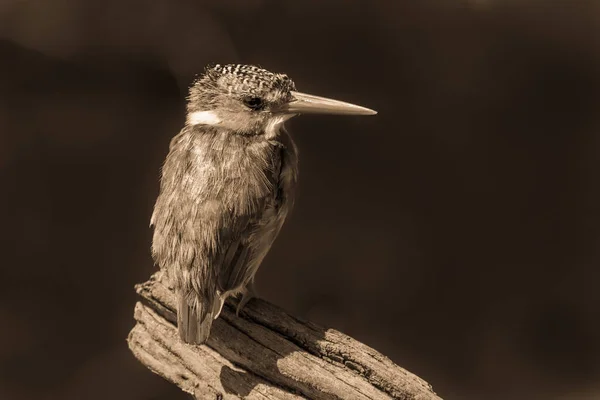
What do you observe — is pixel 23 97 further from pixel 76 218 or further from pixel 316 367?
pixel 316 367

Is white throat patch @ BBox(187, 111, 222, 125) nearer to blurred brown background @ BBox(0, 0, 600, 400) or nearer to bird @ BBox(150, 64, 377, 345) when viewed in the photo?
bird @ BBox(150, 64, 377, 345)

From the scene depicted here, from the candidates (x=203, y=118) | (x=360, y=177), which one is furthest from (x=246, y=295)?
(x=360, y=177)

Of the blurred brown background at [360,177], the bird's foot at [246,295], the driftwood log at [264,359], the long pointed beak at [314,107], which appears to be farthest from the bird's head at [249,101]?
the blurred brown background at [360,177]

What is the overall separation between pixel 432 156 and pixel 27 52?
7.78 feet

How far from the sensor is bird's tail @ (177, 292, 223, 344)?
9.09 feet

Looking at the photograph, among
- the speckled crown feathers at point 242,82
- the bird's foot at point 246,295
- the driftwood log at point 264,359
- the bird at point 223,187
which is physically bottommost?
the driftwood log at point 264,359

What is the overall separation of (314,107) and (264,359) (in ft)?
3.24

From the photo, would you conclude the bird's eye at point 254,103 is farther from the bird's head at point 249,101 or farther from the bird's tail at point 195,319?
the bird's tail at point 195,319

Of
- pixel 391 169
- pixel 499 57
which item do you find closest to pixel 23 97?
pixel 391 169

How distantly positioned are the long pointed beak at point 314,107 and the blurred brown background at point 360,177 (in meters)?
1.40

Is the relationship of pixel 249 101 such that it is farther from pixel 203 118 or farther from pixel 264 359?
pixel 264 359

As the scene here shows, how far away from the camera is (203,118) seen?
3.01 metres

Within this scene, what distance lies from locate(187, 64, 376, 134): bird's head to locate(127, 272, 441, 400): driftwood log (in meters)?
0.73

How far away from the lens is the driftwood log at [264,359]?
286cm
